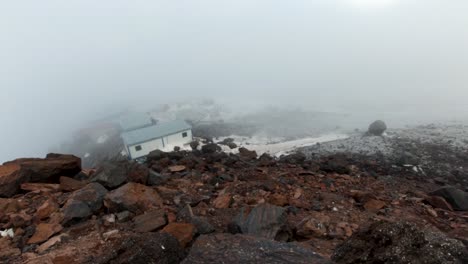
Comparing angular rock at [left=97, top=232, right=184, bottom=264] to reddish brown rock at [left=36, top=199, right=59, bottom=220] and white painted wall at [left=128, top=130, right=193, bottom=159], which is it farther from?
white painted wall at [left=128, top=130, right=193, bottom=159]

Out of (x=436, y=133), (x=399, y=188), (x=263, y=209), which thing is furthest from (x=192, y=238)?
(x=436, y=133)

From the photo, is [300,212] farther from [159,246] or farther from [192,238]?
[159,246]

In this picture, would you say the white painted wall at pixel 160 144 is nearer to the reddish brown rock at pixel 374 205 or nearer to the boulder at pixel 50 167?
the boulder at pixel 50 167

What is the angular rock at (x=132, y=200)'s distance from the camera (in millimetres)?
5785

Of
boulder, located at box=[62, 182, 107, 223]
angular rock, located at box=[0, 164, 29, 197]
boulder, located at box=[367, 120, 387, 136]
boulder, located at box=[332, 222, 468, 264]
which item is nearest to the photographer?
boulder, located at box=[332, 222, 468, 264]

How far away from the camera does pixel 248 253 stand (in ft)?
12.1

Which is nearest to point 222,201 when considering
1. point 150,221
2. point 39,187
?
point 150,221

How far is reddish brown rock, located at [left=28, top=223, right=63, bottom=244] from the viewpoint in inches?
203

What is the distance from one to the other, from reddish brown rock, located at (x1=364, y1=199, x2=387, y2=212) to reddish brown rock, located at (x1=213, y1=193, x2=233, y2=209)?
3121 mm

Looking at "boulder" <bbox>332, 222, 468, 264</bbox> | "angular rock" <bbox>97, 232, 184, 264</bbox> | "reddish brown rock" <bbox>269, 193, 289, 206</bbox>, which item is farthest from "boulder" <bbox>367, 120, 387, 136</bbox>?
"angular rock" <bbox>97, 232, 184, 264</bbox>

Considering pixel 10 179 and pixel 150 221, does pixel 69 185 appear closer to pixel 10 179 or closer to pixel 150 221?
pixel 10 179

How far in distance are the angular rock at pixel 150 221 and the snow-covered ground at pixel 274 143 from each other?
15.3 metres

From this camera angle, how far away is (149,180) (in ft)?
24.3

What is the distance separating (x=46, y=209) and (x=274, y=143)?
770 inches
